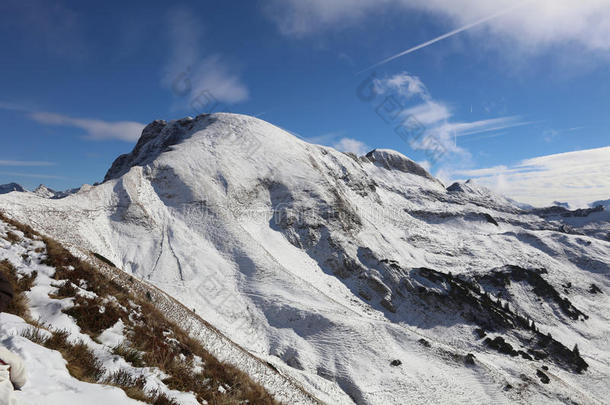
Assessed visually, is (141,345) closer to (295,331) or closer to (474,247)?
(295,331)

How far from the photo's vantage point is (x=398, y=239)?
7294 centimetres

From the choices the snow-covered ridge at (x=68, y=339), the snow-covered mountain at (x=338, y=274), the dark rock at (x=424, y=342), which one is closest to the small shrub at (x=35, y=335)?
the snow-covered ridge at (x=68, y=339)

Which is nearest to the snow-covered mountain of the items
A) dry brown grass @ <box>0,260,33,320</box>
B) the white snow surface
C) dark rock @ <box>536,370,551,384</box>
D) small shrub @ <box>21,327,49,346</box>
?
dark rock @ <box>536,370,551,384</box>

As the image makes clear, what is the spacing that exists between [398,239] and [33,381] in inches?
2887

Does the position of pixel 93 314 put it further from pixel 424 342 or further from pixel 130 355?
pixel 424 342

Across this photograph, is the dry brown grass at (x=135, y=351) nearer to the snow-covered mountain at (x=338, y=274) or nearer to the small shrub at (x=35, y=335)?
the small shrub at (x=35, y=335)

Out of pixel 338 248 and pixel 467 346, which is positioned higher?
pixel 338 248

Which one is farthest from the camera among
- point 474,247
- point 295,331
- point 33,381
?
point 474,247

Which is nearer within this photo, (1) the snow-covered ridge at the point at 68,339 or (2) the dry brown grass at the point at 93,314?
(1) the snow-covered ridge at the point at 68,339

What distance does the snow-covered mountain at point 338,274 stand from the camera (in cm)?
3325

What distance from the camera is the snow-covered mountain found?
109 ft

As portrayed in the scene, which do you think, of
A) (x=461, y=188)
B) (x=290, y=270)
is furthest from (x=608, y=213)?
(x=290, y=270)

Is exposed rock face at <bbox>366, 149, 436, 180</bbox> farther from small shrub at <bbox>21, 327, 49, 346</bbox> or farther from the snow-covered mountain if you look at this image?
small shrub at <bbox>21, 327, 49, 346</bbox>

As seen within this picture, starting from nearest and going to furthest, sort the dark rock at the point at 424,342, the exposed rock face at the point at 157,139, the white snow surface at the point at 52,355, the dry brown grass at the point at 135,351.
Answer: the white snow surface at the point at 52,355, the dry brown grass at the point at 135,351, the dark rock at the point at 424,342, the exposed rock face at the point at 157,139
